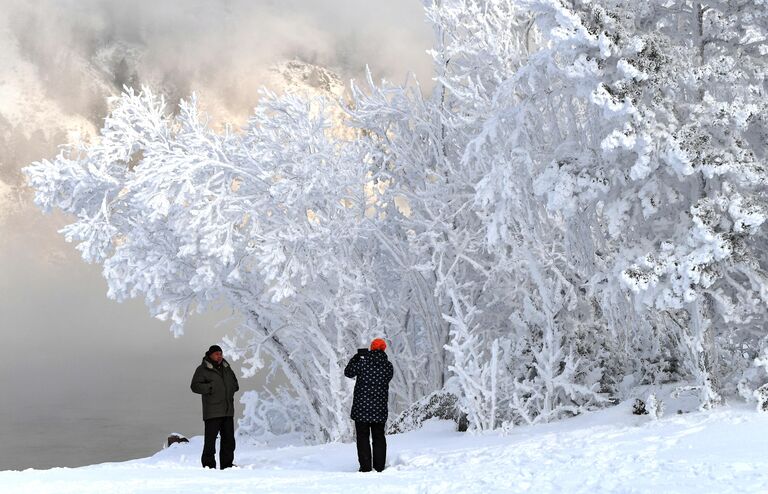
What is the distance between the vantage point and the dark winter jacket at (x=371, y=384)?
8.98 m

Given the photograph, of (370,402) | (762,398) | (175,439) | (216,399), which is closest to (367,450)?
(370,402)

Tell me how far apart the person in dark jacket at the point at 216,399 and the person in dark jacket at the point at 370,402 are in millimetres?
1686

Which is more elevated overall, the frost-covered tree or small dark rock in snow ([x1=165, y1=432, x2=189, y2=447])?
the frost-covered tree

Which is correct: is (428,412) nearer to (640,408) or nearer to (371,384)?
(640,408)

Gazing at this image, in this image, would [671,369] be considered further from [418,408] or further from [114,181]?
[114,181]

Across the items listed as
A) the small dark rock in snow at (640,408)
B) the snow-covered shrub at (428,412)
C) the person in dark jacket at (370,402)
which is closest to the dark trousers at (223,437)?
the person in dark jacket at (370,402)

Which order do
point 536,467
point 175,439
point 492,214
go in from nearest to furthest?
point 536,467
point 492,214
point 175,439

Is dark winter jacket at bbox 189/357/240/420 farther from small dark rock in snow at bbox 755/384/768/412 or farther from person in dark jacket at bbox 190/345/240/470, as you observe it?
small dark rock in snow at bbox 755/384/768/412

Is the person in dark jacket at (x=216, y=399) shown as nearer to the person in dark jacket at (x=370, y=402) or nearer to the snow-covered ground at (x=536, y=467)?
the snow-covered ground at (x=536, y=467)

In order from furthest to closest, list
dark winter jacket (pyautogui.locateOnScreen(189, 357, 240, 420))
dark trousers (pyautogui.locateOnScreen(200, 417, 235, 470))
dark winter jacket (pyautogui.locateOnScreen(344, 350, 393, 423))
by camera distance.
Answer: dark trousers (pyautogui.locateOnScreen(200, 417, 235, 470)) → dark winter jacket (pyautogui.locateOnScreen(189, 357, 240, 420)) → dark winter jacket (pyautogui.locateOnScreen(344, 350, 393, 423))

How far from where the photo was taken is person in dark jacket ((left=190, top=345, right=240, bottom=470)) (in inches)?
386

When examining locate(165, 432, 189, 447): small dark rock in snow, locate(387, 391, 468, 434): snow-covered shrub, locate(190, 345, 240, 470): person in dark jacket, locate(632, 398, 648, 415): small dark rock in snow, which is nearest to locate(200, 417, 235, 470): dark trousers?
locate(190, 345, 240, 470): person in dark jacket

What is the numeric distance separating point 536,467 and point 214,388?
4.03 meters

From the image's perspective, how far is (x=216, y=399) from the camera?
9.86 meters
